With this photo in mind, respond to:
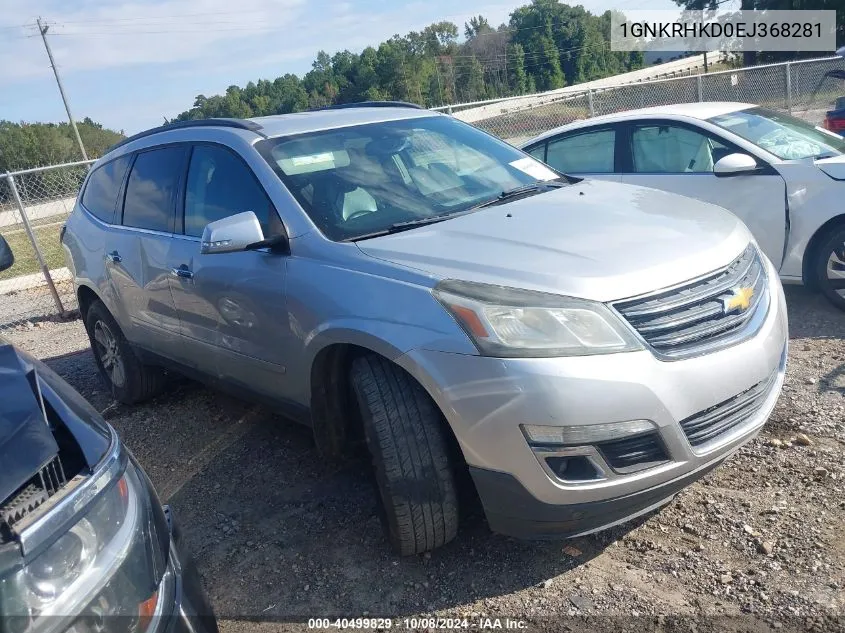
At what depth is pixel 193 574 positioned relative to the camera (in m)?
2.06

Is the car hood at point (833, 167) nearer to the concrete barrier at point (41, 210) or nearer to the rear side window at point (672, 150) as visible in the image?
the rear side window at point (672, 150)

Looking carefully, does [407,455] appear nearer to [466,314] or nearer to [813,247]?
[466,314]

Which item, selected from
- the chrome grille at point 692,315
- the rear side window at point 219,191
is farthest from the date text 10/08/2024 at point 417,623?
the rear side window at point 219,191

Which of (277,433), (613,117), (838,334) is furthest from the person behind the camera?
(613,117)

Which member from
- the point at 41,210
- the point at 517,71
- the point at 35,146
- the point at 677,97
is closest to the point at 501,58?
the point at 517,71

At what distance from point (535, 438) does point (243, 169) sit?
2.06m

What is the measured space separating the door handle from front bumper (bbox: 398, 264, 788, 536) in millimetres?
1696

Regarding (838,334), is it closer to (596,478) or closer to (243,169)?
(596,478)

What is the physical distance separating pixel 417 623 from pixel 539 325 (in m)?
1.17

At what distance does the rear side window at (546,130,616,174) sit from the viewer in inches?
243

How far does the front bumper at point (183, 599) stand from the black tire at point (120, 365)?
305cm

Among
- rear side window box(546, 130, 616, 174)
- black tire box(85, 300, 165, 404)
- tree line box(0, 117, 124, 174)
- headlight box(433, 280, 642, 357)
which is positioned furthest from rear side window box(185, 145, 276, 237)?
tree line box(0, 117, 124, 174)

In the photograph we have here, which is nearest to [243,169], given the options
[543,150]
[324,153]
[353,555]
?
[324,153]

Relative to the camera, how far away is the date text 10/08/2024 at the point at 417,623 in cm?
256
